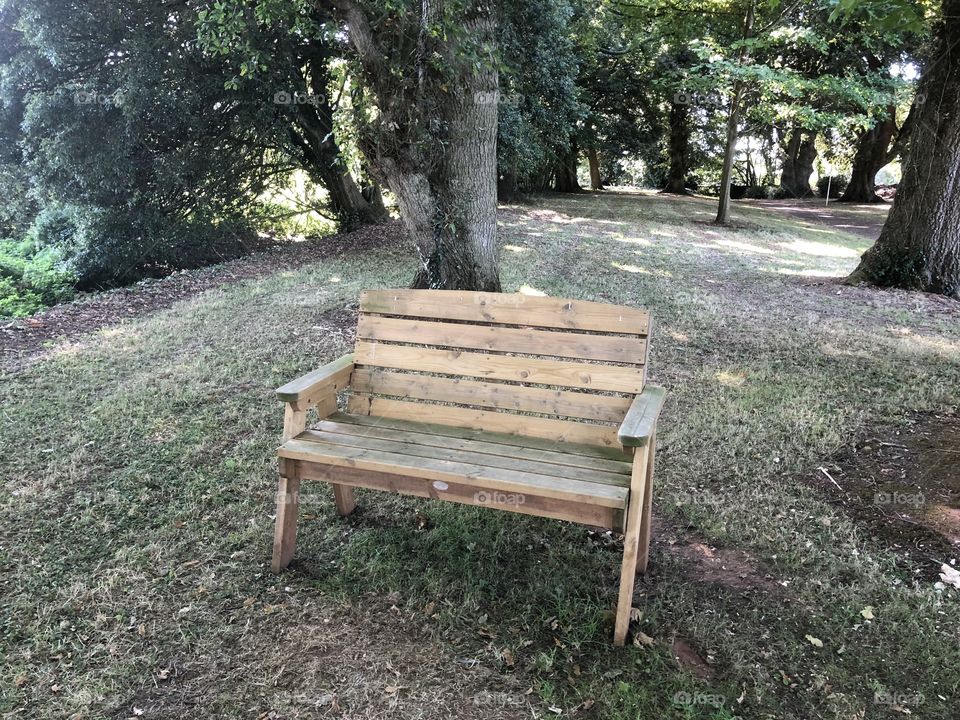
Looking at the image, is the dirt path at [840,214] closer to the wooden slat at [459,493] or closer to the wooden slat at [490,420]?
the wooden slat at [490,420]

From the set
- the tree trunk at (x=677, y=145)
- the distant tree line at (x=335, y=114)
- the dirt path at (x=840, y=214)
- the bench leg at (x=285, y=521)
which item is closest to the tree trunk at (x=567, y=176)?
the tree trunk at (x=677, y=145)

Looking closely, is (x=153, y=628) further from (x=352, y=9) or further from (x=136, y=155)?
(x=136, y=155)

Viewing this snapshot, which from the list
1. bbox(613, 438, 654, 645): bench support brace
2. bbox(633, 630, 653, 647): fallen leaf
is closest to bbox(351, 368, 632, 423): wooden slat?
bbox(613, 438, 654, 645): bench support brace

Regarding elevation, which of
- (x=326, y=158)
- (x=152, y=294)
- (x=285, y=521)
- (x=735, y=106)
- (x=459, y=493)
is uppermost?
(x=735, y=106)

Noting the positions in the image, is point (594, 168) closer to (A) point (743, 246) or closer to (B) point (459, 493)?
(A) point (743, 246)

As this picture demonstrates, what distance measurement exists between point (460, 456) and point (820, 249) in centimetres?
1252

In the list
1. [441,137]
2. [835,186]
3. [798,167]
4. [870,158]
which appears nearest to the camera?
[441,137]

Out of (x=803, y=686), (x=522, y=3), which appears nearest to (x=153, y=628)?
(x=803, y=686)

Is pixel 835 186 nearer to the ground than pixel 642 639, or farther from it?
farther from it

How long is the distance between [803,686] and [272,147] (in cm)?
1160

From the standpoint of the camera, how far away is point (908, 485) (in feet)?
11.2

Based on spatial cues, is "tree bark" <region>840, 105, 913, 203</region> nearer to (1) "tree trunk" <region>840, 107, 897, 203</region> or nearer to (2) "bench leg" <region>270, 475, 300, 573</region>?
(1) "tree trunk" <region>840, 107, 897, 203</region>

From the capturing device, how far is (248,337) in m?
5.91

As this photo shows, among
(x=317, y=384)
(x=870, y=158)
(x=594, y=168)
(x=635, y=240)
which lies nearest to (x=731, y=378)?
(x=317, y=384)
